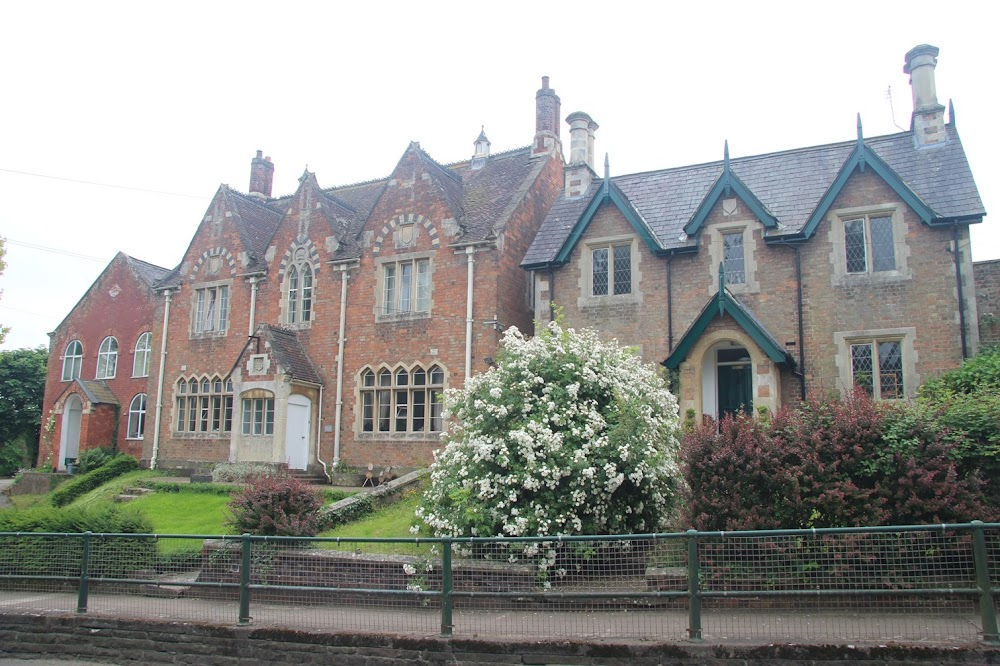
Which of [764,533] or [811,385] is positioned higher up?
[811,385]

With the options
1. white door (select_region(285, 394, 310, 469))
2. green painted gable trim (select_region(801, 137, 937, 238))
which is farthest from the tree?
green painted gable trim (select_region(801, 137, 937, 238))

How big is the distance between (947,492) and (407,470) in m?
16.3

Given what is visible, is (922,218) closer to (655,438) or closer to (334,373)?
(655,438)

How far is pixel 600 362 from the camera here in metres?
14.5

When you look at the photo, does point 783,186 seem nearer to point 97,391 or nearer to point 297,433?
point 297,433

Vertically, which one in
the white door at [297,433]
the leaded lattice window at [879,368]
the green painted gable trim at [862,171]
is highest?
the green painted gable trim at [862,171]

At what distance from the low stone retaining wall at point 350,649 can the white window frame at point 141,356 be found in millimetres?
25711

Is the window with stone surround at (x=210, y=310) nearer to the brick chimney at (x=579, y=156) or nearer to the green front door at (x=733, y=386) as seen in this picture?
the brick chimney at (x=579, y=156)

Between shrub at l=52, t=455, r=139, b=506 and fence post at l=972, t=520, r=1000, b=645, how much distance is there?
2718cm

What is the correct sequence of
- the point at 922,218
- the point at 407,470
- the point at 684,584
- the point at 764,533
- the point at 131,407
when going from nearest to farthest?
the point at 764,533, the point at 684,584, the point at 922,218, the point at 407,470, the point at 131,407

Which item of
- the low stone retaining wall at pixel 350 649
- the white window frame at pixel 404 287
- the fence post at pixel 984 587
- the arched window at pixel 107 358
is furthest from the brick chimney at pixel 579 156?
the arched window at pixel 107 358

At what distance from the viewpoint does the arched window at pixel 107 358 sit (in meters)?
36.4

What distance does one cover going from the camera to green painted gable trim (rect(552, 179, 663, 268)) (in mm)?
21328

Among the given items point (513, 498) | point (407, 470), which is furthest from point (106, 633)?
point (407, 470)
